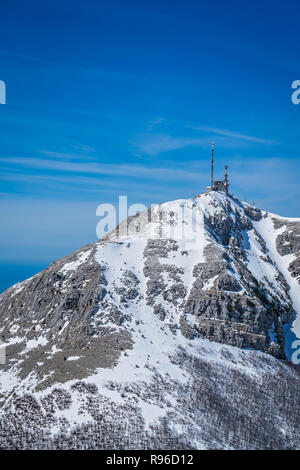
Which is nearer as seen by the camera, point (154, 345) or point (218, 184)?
point (154, 345)

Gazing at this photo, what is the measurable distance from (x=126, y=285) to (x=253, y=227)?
217 feet

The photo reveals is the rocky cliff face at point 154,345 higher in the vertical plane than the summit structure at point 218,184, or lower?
lower

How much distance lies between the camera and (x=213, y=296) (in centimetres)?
8950

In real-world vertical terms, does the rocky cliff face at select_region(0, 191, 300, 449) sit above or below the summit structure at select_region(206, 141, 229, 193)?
below

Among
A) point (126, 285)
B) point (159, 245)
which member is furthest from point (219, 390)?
point (159, 245)

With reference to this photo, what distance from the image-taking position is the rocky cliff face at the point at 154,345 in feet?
190

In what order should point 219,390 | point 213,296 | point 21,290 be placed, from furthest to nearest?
point 21,290, point 213,296, point 219,390

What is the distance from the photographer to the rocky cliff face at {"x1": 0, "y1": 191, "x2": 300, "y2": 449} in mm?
57969

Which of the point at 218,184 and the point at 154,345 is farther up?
the point at 218,184

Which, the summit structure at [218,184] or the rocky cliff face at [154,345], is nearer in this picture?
the rocky cliff face at [154,345]

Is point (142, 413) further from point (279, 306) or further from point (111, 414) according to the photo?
point (279, 306)

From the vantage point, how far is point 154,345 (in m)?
77.1

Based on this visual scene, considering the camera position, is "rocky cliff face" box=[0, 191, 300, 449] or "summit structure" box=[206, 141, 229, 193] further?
"summit structure" box=[206, 141, 229, 193]
